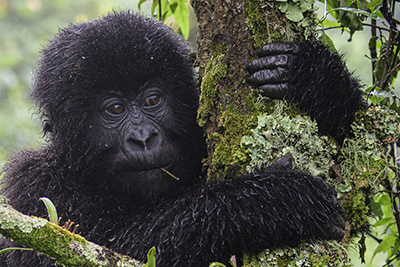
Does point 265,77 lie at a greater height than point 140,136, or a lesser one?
greater

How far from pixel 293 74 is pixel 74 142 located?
5.54ft

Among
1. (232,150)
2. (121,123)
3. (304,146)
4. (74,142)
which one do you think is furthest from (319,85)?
(74,142)

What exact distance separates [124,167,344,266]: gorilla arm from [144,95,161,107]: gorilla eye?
90 cm

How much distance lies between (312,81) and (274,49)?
0.45 metres

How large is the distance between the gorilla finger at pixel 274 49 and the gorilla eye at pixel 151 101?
Answer: 1.13 metres

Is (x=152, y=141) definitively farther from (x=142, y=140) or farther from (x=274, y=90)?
(x=274, y=90)

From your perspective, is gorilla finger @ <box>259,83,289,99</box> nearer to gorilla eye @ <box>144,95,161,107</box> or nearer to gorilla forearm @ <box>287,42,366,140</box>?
gorilla forearm @ <box>287,42,366,140</box>

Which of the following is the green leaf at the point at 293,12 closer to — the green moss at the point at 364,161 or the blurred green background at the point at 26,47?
the green moss at the point at 364,161

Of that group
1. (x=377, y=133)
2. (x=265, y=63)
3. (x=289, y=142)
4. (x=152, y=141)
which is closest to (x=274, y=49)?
(x=265, y=63)

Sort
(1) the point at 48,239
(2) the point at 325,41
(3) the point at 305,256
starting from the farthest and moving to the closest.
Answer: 1. (2) the point at 325,41
2. (3) the point at 305,256
3. (1) the point at 48,239

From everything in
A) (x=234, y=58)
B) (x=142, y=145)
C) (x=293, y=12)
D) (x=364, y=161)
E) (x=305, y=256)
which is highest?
(x=293, y=12)

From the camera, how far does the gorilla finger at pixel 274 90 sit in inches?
111

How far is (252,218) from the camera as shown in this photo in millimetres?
2879

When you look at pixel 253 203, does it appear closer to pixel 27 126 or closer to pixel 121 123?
pixel 121 123
